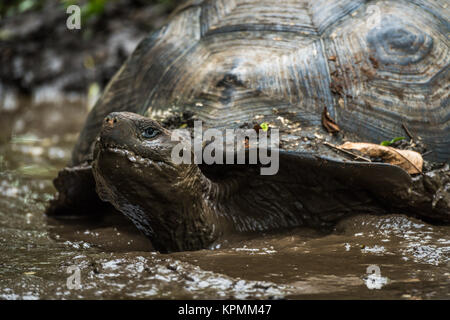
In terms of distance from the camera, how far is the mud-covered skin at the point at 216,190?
245cm

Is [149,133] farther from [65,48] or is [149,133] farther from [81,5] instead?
[81,5]

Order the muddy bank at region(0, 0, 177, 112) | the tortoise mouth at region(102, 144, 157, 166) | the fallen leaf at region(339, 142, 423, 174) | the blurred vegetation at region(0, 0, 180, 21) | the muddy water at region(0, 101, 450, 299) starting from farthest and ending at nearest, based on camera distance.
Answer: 1. the blurred vegetation at region(0, 0, 180, 21)
2. the muddy bank at region(0, 0, 177, 112)
3. the fallen leaf at region(339, 142, 423, 174)
4. the tortoise mouth at region(102, 144, 157, 166)
5. the muddy water at region(0, 101, 450, 299)

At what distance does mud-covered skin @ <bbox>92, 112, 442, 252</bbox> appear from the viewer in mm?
2451

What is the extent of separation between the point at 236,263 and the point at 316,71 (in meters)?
1.27

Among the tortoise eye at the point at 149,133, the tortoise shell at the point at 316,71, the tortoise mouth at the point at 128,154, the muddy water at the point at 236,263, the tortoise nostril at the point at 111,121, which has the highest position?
the tortoise shell at the point at 316,71

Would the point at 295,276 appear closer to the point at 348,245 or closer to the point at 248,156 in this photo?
the point at 348,245

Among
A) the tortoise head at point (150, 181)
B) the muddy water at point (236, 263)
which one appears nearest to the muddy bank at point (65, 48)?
the muddy water at point (236, 263)

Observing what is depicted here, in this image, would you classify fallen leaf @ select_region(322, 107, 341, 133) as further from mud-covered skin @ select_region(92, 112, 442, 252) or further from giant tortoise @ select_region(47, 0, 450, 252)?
mud-covered skin @ select_region(92, 112, 442, 252)

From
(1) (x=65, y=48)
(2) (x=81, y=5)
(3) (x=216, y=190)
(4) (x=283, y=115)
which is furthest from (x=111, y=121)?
(2) (x=81, y=5)

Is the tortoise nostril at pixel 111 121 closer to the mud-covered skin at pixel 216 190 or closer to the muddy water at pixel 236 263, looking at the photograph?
the mud-covered skin at pixel 216 190

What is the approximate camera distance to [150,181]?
8.16ft

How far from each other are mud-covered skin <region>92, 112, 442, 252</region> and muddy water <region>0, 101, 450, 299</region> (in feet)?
0.40

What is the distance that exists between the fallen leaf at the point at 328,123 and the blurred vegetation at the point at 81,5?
7.22 m

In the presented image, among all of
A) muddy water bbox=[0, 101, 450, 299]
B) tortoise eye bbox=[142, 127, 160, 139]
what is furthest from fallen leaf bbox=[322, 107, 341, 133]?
tortoise eye bbox=[142, 127, 160, 139]
